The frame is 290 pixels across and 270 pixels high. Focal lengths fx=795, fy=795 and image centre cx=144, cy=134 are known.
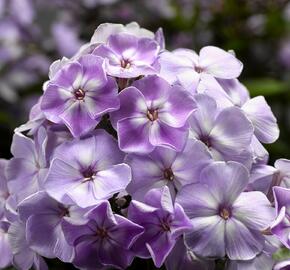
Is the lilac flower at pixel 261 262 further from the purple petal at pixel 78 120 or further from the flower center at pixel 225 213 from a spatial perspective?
the purple petal at pixel 78 120

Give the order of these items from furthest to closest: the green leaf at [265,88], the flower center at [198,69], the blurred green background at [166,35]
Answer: the blurred green background at [166,35] → the green leaf at [265,88] → the flower center at [198,69]

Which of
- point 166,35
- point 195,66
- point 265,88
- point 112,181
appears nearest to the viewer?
point 112,181

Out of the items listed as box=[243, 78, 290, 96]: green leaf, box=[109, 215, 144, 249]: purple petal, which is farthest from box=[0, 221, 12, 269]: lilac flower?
box=[243, 78, 290, 96]: green leaf

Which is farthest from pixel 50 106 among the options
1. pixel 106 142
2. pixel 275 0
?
pixel 275 0

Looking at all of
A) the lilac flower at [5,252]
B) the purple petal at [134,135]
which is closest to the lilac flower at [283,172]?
the purple petal at [134,135]

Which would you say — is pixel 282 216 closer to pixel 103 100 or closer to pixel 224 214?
pixel 224 214

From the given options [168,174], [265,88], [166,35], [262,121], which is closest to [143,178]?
[168,174]

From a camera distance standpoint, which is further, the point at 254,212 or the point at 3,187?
the point at 3,187
